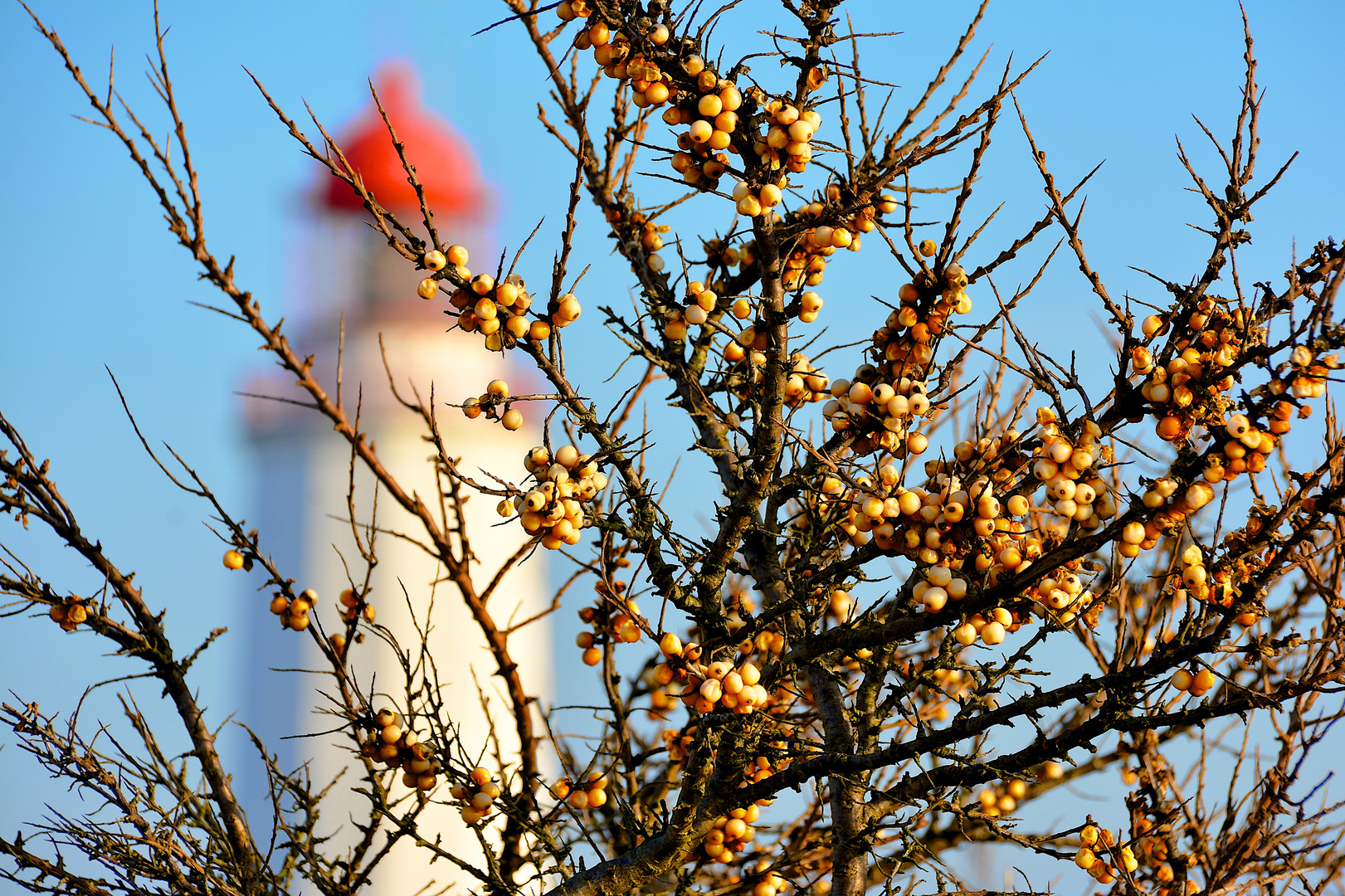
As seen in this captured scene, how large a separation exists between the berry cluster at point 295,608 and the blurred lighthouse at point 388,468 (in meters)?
8.58

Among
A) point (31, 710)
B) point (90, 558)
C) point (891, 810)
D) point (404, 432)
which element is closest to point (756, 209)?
point (891, 810)

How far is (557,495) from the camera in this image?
2.21m

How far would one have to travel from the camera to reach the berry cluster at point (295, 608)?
2.90m

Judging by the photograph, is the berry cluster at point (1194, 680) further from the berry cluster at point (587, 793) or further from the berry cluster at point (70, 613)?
the berry cluster at point (70, 613)

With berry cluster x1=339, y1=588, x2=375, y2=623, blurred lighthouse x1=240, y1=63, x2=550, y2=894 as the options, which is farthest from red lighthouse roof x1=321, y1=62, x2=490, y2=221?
berry cluster x1=339, y1=588, x2=375, y2=623

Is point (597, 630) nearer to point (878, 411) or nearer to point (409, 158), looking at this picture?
point (878, 411)

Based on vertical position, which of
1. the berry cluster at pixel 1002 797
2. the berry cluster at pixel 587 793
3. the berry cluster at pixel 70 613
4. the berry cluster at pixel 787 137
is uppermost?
the berry cluster at pixel 787 137

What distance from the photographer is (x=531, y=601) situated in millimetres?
14289

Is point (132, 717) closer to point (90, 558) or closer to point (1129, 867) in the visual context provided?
point (90, 558)

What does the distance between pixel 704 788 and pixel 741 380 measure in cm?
95

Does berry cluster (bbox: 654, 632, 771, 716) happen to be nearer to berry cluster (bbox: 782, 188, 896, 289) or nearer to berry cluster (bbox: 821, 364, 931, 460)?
berry cluster (bbox: 821, 364, 931, 460)

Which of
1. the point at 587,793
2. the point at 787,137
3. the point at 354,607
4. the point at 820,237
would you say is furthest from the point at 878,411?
the point at 354,607

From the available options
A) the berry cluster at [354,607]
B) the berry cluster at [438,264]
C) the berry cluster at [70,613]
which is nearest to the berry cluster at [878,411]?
the berry cluster at [438,264]

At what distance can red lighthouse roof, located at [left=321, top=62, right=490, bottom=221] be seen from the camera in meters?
14.3
